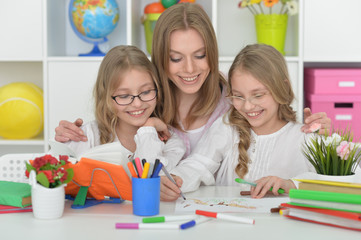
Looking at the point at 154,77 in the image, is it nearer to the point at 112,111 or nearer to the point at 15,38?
the point at 112,111

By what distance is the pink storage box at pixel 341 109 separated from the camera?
2.71 meters

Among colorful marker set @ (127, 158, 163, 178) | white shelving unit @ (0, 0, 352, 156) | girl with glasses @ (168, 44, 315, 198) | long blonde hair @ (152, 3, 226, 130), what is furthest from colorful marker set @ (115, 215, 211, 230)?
white shelving unit @ (0, 0, 352, 156)

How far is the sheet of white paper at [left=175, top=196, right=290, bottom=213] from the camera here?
1.18m

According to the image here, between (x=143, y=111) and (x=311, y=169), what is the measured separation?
0.60m

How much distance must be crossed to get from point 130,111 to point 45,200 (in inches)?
26.6

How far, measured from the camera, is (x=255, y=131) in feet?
5.87

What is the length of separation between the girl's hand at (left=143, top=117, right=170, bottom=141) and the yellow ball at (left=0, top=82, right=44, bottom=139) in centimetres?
127

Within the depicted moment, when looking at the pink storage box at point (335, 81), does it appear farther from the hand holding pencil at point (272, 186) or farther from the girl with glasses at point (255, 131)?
the hand holding pencil at point (272, 186)

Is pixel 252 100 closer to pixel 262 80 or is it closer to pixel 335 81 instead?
pixel 262 80

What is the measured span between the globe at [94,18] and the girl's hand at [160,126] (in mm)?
1238

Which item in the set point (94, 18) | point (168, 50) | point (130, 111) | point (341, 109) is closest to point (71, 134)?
point (130, 111)

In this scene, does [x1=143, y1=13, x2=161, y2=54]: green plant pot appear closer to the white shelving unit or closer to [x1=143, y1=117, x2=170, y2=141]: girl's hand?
the white shelving unit

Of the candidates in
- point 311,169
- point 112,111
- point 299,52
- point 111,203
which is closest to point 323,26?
point 299,52

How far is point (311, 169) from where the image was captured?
5.38 feet
